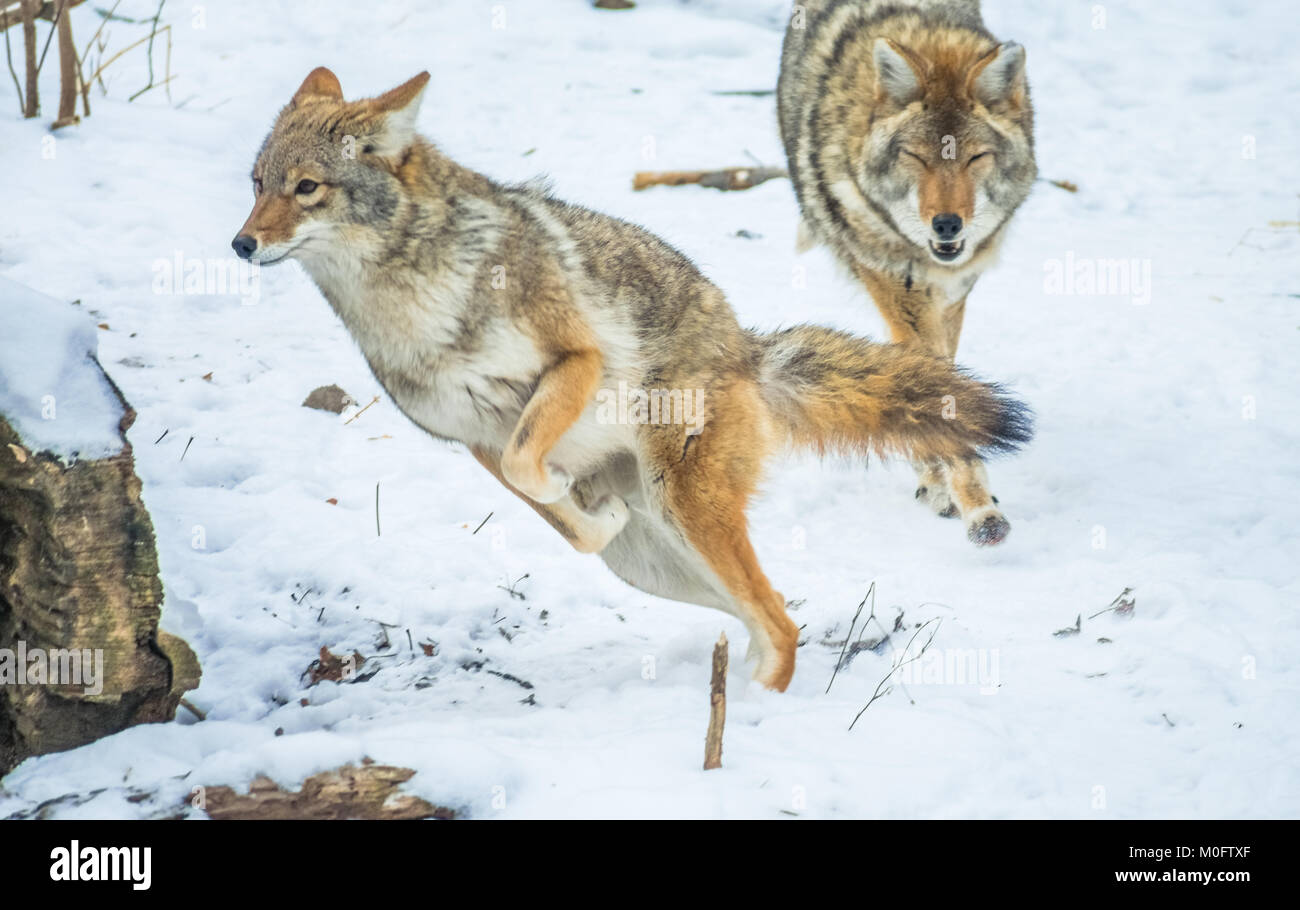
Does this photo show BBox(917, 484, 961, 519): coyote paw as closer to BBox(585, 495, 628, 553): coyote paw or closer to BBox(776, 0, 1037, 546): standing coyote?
BBox(776, 0, 1037, 546): standing coyote

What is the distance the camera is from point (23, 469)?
350cm

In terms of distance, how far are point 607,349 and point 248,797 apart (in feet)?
6.10

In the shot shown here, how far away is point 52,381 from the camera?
11.9ft

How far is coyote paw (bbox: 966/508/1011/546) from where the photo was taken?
548cm

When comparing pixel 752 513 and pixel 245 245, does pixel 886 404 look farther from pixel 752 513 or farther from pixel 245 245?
pixel 245 245

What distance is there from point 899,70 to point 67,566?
13.5 ft

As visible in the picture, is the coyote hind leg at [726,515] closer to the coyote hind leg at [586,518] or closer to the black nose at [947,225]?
the coyote hind leg at [586,518]

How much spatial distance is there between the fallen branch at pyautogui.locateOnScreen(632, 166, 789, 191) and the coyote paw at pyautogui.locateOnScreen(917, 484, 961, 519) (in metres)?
3.73

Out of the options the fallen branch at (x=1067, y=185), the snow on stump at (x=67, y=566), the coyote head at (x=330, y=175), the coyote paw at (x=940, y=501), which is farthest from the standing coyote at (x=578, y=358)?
the fallen branch at (x=1067, y=185)

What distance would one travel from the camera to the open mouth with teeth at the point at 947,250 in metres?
5.55

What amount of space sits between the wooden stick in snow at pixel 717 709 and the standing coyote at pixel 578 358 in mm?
816

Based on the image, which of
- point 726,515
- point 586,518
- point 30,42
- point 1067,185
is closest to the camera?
point 726,515

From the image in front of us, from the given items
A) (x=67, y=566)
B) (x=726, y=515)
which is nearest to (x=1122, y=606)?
(x=726, y=515)
